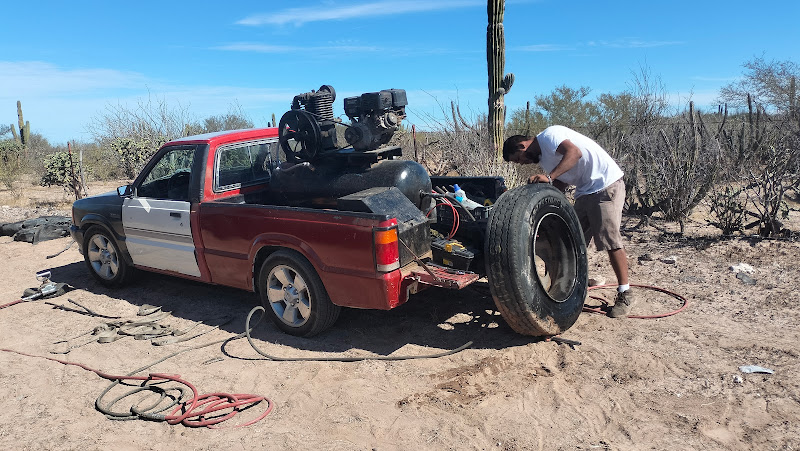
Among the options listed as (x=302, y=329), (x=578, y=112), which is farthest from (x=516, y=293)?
(x=578, y=112)

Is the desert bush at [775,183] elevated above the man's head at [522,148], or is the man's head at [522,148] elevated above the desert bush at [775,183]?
the man's head at [522,148]

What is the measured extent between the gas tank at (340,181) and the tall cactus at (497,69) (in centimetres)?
629

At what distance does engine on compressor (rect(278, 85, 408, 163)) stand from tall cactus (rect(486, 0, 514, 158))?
6142 millimetres

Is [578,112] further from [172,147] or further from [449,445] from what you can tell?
[449,445]

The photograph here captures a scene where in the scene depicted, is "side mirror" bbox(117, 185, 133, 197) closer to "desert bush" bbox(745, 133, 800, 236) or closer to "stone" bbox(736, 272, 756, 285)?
"stone" bbox(736, 272, 756, 285)

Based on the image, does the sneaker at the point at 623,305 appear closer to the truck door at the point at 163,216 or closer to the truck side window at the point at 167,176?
the truck door at the point at 163,216

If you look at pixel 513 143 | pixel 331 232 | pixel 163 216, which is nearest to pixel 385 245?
pixel 331 232

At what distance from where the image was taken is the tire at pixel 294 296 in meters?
4.72

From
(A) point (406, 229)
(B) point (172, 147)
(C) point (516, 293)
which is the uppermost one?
(B) point (172, 147)

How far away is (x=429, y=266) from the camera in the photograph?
15.1 feet

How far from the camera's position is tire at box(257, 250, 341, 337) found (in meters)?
4.72

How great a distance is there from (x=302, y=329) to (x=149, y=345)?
1.44m

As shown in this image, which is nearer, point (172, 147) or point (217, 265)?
point (217, 265)

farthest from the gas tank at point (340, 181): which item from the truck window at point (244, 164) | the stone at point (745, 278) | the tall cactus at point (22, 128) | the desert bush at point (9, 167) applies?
the tall cactus at point (22, 128)
